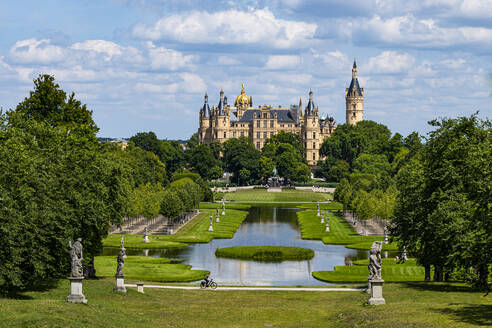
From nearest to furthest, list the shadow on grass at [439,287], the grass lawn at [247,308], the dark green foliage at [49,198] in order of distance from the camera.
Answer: the grass lawn at [247,308], the dark green foliage at [49,198], the shadow on grass at [439,287]

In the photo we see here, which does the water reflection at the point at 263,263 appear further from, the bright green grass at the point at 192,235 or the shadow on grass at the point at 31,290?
the shadow on grass at the point at 31,290

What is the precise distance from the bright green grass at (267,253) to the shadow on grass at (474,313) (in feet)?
125

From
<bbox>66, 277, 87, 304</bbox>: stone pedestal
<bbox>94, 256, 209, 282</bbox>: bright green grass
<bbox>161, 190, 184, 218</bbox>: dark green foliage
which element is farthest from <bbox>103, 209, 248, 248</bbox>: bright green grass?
<bbox>66, 277, 87, 304</bbox>: stone pedestal

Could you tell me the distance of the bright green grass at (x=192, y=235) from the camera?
80.3 m

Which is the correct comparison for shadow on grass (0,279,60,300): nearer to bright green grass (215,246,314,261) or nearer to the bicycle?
the bicycle

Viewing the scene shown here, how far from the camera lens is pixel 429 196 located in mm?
48438

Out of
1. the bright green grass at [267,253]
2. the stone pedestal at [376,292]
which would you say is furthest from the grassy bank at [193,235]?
the stone pedestal at [376,292]

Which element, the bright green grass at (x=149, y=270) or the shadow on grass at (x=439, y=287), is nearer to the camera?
the shadow on grass at (x=439, y=287)

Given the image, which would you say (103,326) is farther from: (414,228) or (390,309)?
(414,228)

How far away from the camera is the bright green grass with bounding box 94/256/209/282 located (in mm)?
57531

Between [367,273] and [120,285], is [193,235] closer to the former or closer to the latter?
[367,273]

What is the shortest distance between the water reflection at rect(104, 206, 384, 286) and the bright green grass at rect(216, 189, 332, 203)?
62.3 meters

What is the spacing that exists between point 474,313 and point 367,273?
27927 millimetres

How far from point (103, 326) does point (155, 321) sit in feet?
12.4
